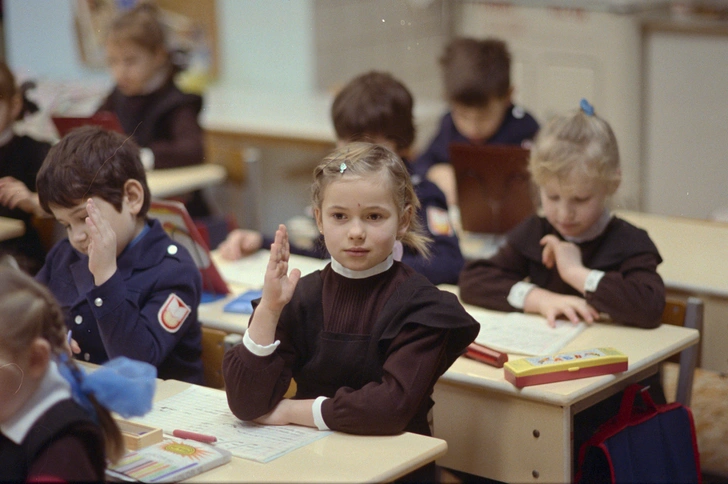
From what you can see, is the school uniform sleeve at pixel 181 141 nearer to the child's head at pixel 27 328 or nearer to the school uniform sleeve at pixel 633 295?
the school uniform sleeve at pixel 633 295

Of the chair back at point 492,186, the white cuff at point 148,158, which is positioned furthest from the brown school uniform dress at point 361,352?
the white cuff at point 148,158

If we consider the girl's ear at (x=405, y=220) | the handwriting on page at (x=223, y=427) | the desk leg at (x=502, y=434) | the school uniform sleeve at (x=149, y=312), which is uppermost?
the girl's ear at (x=405, y=220)

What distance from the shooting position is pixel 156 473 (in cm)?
148

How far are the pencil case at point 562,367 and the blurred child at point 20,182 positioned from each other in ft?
3.07

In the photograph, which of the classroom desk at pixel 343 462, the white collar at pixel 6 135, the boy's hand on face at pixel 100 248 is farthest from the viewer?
the white collar at pixel 6 135

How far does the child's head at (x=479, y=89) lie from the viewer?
3.41 m

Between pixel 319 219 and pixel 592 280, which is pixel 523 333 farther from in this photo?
pixel 319 219

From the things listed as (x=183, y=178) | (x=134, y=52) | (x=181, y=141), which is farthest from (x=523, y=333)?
(x=134, y=52)

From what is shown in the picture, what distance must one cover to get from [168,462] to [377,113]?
117 centimetres

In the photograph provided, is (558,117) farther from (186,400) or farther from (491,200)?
(186,400)

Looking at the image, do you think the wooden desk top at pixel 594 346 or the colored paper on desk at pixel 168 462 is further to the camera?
the wooden desk top at pixel 594 346

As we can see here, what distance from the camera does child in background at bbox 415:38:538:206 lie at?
3412 mm

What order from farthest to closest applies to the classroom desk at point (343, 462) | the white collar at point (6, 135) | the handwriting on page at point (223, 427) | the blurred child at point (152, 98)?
the blurred child at point (152, 98) < the white collar at point (6, 135) < the handwriting on page at point (223, 427) < the classroom desk at point (343, 462)

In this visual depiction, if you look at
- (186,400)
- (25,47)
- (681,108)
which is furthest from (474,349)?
(25,47)
